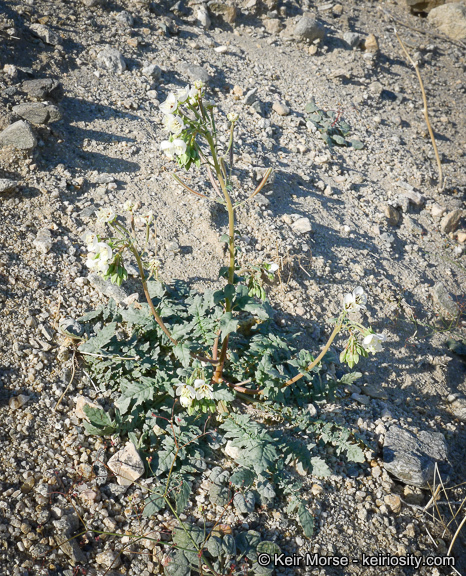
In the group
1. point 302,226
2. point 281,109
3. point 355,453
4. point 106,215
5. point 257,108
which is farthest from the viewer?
point 281,109

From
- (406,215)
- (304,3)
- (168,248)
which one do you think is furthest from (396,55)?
(168,248)

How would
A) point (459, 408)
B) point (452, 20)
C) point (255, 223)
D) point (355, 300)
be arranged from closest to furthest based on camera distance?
point (355, 300) < point (459, 408) < point (255, 223) < point (452, 20)

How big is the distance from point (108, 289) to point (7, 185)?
1.41 metres

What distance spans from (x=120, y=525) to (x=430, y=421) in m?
2.76

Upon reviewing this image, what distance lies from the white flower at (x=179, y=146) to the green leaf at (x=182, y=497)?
7.14 feet

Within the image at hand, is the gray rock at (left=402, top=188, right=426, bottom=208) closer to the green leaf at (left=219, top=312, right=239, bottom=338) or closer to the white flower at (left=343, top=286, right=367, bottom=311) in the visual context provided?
the white flower at (left=343, top=286, right=367, bottom=311)

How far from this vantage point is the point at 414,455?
11.5ft

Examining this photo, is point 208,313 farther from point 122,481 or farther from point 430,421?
point 430,421

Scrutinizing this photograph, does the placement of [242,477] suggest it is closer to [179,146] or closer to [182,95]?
[179,146]

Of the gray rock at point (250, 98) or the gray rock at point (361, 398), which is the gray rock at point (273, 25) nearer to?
the gray rock at point (250, 98)

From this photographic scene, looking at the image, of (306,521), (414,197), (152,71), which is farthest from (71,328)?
(414,197)

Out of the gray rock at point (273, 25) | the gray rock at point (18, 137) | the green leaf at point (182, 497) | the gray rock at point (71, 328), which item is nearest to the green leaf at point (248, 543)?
the green leaf at point (182, 497)

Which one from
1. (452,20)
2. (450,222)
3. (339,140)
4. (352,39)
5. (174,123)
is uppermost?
(452,20)

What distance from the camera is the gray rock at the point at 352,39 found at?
7.50 meters
